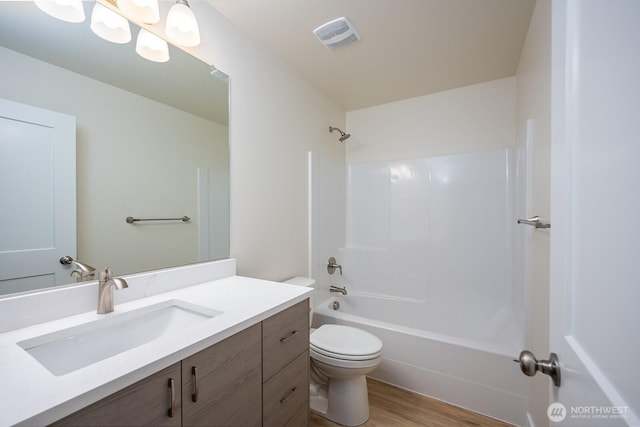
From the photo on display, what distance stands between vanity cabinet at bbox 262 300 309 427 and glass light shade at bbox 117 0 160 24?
1364 mm

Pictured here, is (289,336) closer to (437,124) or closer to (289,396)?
(289,396)

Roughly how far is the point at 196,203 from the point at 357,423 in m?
1.60

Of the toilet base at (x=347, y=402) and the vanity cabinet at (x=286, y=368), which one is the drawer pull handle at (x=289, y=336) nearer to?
the vanity cabinet at (x=286, y=368)

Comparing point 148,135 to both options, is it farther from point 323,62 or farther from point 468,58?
point 468,58

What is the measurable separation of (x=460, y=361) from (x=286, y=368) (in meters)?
1.27

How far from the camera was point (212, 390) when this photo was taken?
2.39ft

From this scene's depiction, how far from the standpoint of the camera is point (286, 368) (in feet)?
3.37

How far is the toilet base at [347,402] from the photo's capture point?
4.94 feet

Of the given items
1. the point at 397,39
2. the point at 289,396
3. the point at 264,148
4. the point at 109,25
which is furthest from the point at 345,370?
the point at 397,39

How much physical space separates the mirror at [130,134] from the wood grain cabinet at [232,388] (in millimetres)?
600

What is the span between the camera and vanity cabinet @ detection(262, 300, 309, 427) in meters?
0.93

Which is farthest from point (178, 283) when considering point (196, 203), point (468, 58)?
point (468, 58)

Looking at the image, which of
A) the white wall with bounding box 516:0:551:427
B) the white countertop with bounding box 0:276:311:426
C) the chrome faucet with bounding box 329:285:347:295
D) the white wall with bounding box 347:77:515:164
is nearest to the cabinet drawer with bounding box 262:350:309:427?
the white countertop with bounding box 0:276:311:426

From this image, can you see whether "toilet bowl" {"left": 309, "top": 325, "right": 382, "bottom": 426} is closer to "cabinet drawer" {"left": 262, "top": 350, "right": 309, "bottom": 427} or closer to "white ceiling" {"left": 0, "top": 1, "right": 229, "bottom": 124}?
"cabinet drawer" {"left": 262, "top": 350, "right": 309, "bottom": 427}
